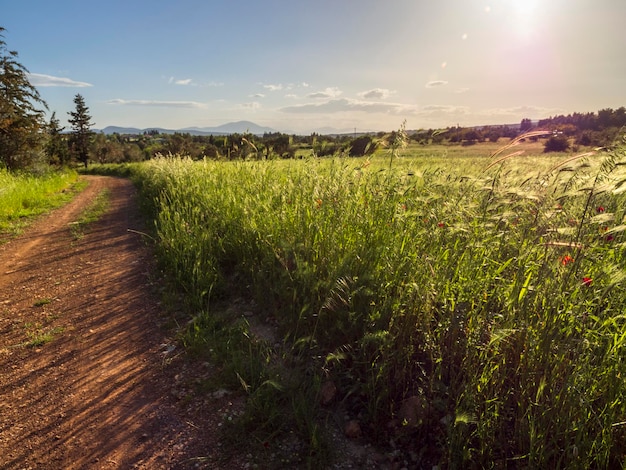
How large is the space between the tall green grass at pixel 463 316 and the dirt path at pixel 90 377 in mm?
501

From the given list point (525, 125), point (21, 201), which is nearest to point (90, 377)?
point (525, 125)

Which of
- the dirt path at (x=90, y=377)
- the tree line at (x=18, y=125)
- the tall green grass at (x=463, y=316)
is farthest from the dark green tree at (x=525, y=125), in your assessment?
the tree line at (x=18, y=125)

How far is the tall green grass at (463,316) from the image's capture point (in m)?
1.82

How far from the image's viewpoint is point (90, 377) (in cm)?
290

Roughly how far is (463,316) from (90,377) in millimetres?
3025

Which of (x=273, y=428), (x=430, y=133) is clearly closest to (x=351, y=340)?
(x=273, y=428)

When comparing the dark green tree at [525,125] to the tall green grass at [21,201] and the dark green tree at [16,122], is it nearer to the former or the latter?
the tall green grass at [21,201]

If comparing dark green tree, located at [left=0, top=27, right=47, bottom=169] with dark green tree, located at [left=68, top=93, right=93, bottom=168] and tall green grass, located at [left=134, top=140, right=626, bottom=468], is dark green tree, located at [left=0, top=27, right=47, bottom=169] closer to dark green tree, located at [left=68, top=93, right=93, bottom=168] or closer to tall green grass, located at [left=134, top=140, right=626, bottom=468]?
tall green grass, located at [left=134, top=140, right=626, bottom=468]

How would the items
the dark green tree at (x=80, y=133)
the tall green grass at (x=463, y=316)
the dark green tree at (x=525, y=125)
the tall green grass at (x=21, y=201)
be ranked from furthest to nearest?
the dark green tree at (x=80, y=133), the tall green grass at (x=21, y=201), the dark green tree at (x=525, y=125), the tall green grass at (x=463, y=316)

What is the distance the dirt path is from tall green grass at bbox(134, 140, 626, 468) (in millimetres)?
501

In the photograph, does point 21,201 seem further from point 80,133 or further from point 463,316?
point 80,133

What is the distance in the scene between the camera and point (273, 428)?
2.33 metres

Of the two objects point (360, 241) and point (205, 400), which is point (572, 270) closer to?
point (360, 241)

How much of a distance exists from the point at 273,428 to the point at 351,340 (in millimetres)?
825
